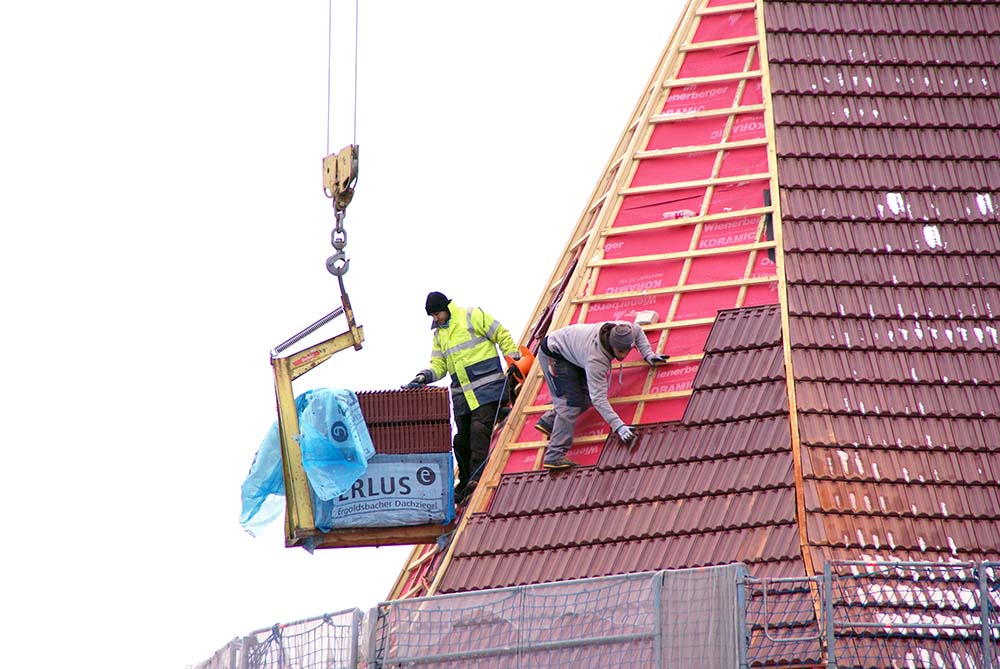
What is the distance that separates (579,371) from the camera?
18016 millimetres

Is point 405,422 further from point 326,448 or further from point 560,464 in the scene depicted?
point 560,464

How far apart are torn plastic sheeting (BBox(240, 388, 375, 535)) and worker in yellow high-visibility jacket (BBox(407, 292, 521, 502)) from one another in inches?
56.5

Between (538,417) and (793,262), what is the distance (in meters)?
2.89

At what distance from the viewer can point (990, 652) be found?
599 inches

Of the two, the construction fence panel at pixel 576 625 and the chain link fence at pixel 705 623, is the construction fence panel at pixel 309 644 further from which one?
the construction fence panel at pixel 576 625

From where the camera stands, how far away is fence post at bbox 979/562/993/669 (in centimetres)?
1496

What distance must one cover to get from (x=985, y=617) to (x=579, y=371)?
184 inches

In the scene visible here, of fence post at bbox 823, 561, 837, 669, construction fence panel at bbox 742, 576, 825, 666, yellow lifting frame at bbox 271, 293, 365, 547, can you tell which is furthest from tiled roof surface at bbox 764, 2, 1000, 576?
Answer: yellow lifting frame at bbox 271, 293, 365, 547

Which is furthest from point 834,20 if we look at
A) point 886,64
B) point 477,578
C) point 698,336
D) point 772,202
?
point 477,578

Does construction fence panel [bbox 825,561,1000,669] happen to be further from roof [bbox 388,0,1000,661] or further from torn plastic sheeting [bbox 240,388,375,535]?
torn plastic sheeting [bbox 240,388,375,535]

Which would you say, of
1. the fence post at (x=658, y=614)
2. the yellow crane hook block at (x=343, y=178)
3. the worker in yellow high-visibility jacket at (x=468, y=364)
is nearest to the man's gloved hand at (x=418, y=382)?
the worker in yellow high-visibility jacket at (x=468, y=364)

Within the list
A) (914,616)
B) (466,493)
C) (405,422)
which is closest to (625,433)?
(466,493)

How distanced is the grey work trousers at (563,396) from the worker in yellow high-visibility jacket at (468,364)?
1.09 meters

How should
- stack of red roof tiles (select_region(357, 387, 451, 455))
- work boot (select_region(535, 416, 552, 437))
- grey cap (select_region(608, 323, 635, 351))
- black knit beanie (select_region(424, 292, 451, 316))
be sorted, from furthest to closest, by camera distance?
1. black knit beanie (select_region(424, 292, 451, 316))
2. work boot (select_region(535, 416, 552, 437))
3. stack of red roof tiles (select_region(357, 387, 451, 455))
4. grey cap (select_region(608, 323, 635, 351))
